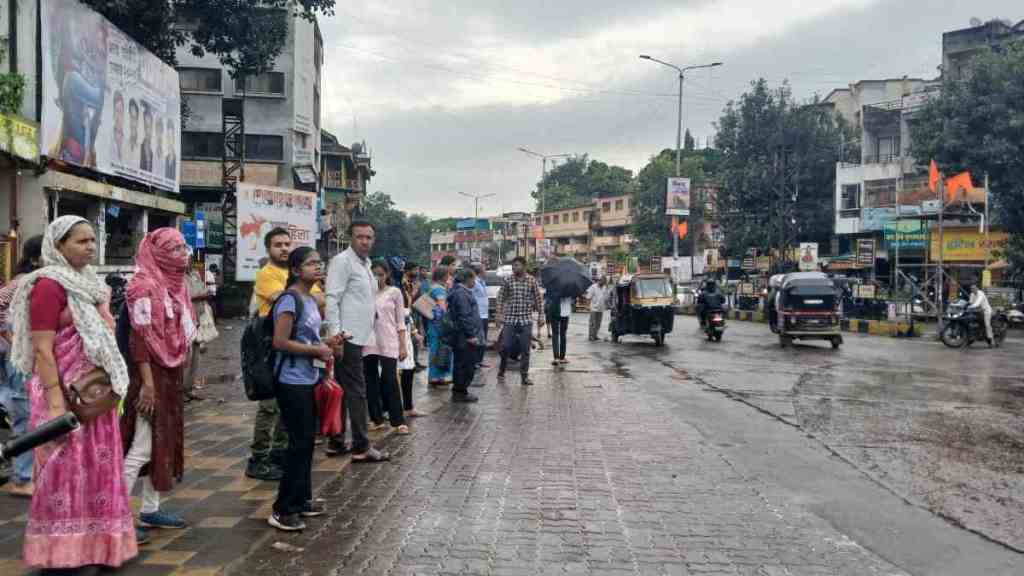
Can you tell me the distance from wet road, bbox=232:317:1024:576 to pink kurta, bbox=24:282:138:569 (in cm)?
65

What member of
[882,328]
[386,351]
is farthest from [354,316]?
[882,328]

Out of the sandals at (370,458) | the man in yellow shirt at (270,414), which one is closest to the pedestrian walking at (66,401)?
the man in yellow shirt at (270,414)

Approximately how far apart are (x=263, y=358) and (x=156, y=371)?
58 centimetres

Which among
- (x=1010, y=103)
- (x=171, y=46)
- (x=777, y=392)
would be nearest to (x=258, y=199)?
(x=171, y=46)

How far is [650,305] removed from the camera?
66.2ft

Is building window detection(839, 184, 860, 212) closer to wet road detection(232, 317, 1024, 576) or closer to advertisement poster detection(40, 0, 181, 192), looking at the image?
advertisement poster detection(40, 0, 181, 192)

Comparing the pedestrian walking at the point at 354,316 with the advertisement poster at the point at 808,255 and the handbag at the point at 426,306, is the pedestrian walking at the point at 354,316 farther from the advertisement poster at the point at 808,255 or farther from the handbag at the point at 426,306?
the advertisement poster at the point at 808,255

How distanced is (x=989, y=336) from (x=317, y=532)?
20374mm

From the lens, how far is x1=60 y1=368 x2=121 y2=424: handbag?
13.5ft

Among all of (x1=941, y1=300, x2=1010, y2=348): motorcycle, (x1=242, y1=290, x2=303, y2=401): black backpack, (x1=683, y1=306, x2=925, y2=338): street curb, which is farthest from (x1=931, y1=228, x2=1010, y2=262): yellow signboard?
(x1=242, y1=290, x2=303, y2=401): black backpack

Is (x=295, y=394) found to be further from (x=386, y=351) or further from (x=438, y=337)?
(x=438, y=337)

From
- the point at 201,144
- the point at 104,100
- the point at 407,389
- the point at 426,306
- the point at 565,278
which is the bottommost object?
the point at 407,389

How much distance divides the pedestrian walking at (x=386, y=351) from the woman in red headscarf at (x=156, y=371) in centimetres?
271

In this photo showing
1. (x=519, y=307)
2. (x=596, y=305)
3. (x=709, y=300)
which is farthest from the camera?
(x=596, y=305)
